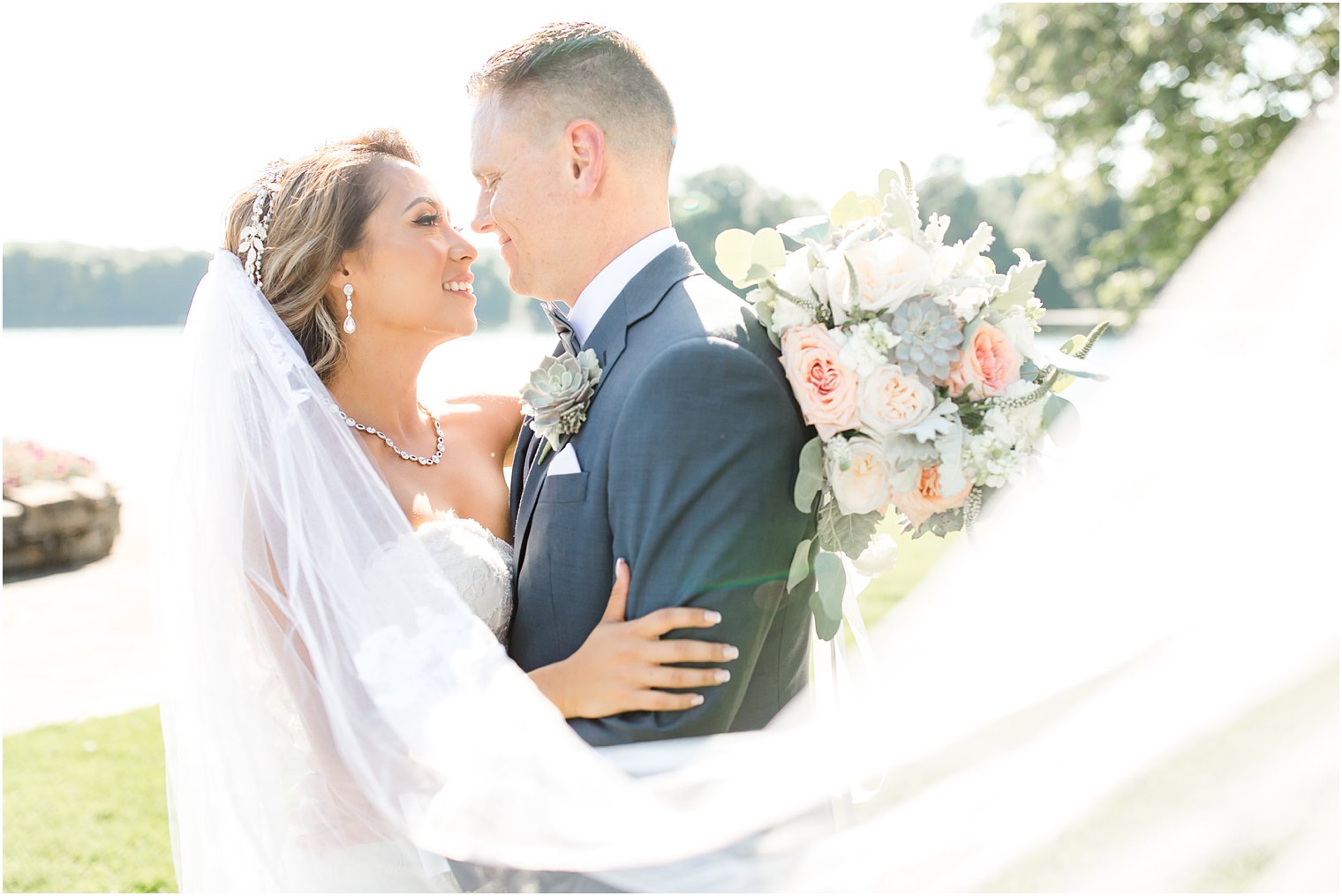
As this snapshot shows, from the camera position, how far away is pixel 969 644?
254cm

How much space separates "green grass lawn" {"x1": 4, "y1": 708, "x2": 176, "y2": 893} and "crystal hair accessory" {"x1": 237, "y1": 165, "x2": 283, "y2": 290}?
2772mm

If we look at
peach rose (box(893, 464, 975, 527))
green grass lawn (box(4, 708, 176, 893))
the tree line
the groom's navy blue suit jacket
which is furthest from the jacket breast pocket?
the tree line

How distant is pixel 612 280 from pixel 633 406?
0.50 m

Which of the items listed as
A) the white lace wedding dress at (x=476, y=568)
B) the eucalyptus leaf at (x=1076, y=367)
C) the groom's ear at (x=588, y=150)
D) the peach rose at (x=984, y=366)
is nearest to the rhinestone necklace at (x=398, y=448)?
the white lace wedding dress at (x=476, y=568)

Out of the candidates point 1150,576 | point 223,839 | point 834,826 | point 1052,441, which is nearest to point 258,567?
point 223,839

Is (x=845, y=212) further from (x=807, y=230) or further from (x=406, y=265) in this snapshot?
(x=406, y=265)

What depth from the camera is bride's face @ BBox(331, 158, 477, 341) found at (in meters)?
3.32

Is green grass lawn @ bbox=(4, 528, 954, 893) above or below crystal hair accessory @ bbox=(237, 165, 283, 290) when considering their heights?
below

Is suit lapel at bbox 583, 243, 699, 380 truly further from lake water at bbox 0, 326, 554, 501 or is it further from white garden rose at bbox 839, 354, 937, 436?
white garden rose at bbox 839, 354, 937, 436

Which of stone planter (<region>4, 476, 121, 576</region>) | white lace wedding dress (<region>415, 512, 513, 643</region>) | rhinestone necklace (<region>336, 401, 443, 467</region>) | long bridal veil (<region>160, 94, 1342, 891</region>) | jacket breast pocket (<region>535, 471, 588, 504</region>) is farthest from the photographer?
stone planter (<region>4, 476, 121, 576</region>)

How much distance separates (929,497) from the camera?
2.30 meters

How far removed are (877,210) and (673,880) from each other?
5.11 feet

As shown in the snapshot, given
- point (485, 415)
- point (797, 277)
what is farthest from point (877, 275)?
point (485, 415)

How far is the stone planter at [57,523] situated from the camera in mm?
8648
